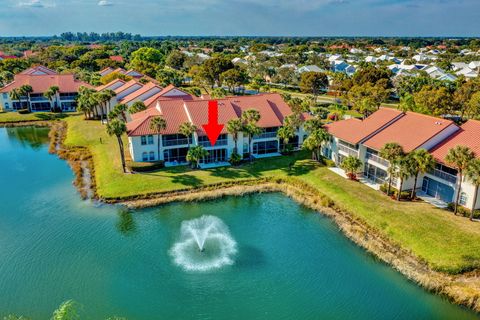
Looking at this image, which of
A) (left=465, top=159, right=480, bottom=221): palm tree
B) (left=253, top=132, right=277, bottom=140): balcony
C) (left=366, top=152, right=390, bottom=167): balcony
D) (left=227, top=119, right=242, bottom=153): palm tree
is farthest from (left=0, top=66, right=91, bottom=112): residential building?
(left=465, top=159, right=480, bottom=221): palm tree

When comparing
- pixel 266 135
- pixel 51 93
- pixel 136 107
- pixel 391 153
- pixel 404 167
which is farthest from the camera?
pixel 51 93

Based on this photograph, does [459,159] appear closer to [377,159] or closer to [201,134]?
[377,159]

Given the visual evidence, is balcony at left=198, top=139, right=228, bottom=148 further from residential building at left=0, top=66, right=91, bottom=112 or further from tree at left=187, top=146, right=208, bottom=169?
residential building at left=0, top=66, right=91, bottom=112

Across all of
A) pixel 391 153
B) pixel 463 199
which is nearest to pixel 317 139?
pixel 391 153

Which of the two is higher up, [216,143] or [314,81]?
[314,81]

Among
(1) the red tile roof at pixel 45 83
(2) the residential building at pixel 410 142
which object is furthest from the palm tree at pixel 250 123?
(1) the red tile roof at pixel 45 83

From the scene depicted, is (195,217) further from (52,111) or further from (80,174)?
(52,111)
